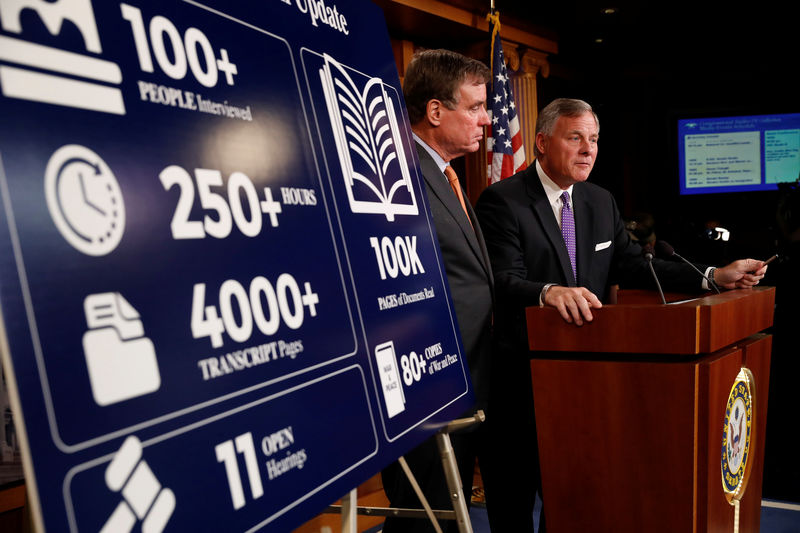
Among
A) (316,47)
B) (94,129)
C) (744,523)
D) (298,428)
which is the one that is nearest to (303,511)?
(298,428)

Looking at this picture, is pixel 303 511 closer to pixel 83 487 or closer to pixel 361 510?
pixel 83 487

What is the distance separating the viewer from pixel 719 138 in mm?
6199

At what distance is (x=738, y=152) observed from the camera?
617cm

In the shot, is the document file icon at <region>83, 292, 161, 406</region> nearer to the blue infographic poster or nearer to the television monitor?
the blue infographic poster

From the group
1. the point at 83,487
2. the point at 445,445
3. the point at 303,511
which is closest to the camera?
the point at 83,487

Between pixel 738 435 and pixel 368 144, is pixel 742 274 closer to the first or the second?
pixel 738 435

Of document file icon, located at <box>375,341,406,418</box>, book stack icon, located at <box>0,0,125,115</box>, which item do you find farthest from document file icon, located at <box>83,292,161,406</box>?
document file icon, located at <box>375,341,406,418</box>

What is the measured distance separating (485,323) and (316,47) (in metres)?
0.95

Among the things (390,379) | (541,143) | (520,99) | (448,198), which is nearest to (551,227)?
(541,143)

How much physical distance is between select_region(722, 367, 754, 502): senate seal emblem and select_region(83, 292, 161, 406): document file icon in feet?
4.88

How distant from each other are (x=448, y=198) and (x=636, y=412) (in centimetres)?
75

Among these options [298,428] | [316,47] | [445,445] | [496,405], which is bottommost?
[496,405]

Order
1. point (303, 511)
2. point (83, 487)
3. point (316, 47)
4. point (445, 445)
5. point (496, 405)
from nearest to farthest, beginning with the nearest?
point (83, 487)
point (303, 511)
point (316, 47)
point (445, 445)
point (496, 405)

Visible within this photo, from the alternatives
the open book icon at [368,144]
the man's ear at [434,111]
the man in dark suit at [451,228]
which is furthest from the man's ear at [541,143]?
the open book icon at [368,144]
